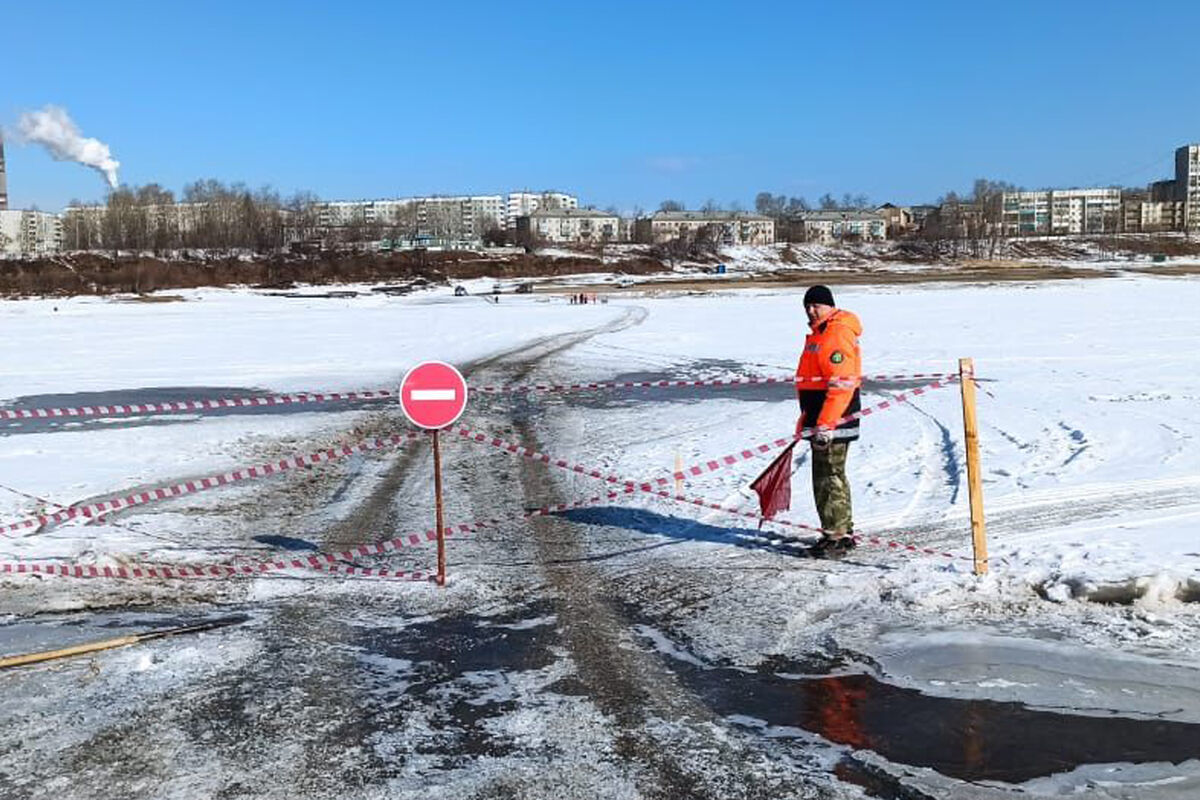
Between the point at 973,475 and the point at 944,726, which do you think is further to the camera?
the point at 973,475

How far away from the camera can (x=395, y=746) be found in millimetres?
4707

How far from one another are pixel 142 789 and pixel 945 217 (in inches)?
7293

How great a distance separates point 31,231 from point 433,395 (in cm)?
18647

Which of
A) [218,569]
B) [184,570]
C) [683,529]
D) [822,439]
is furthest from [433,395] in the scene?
[822,439]

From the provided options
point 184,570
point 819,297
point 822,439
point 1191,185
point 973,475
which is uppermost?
point 1191,185

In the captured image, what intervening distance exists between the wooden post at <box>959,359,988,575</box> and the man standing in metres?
0.79

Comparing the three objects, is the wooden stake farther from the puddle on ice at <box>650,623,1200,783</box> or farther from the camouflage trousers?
the camouflage trousers

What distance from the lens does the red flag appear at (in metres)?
8.35

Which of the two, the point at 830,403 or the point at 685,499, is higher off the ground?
the point at 830,403

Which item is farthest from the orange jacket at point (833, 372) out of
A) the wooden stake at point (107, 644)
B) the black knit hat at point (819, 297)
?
the wooden stake at point (107, 644)

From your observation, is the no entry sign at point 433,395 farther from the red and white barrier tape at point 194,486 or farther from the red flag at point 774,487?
the red and white barrier tape at point 194,486

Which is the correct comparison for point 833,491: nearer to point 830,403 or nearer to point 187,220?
point 830,403

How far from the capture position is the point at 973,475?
7094 mm

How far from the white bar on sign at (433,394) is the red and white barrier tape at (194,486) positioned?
2846 mm
